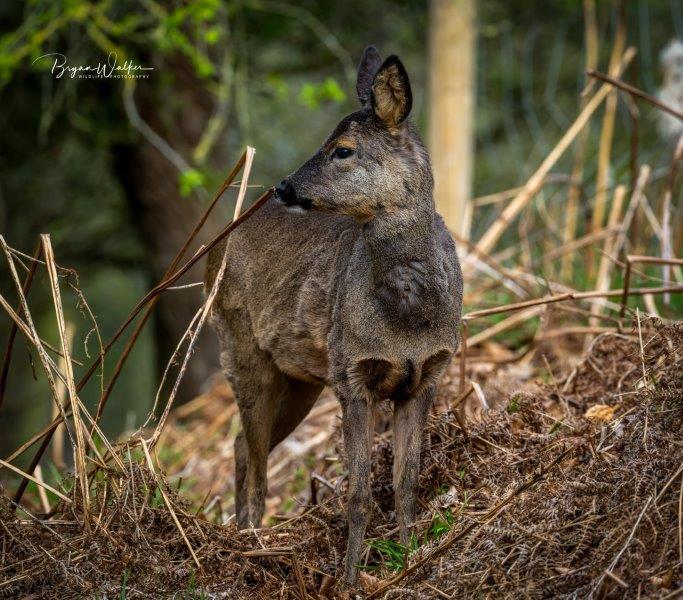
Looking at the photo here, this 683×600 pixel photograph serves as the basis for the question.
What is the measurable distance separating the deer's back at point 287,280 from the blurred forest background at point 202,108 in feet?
7.59

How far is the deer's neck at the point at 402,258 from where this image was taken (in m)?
4.51

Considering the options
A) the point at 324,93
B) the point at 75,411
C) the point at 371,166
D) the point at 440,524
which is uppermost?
the point at 324,93

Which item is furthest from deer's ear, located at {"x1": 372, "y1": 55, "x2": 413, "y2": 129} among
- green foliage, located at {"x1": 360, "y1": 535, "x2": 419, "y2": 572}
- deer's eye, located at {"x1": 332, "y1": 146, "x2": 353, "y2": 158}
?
green foliage, located at {"x1": 360, "y1": 535, "x2": 419, "y2": 572}

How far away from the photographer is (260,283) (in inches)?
217

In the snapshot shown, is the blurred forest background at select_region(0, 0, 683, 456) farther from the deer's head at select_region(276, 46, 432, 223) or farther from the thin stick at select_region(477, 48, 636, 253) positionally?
the deer's head at select_region(276, 46, 432, 223)

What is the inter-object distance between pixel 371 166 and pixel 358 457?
4.14 ft

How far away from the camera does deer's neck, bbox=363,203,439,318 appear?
14.8 ft

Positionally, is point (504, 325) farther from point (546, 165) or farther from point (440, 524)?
point (440, 524)

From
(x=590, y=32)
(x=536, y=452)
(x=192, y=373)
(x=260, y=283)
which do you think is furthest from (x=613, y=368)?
(x=192, y=373)

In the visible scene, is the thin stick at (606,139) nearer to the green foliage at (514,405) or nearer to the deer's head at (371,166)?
the green foliage at (514,405)

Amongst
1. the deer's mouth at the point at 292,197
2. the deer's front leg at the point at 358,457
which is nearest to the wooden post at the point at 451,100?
the deer's front leg at the point at 358,457

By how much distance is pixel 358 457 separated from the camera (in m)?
4.62

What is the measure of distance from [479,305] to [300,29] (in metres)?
5.71

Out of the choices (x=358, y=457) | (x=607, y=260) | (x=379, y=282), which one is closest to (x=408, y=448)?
(x=358, y=457)
